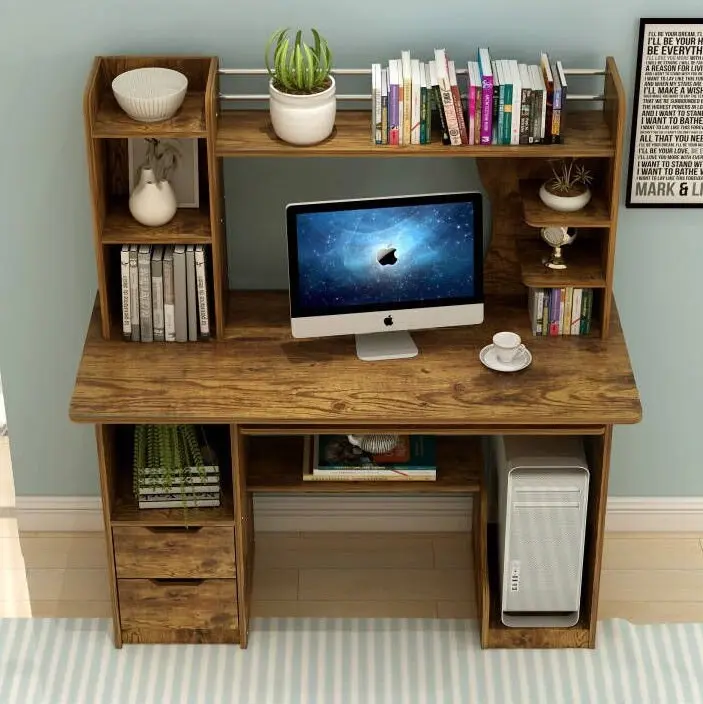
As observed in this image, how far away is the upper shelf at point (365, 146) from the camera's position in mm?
3160

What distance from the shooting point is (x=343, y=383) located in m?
3.26

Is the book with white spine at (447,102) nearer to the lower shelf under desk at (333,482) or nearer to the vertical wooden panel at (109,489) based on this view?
the lower shelf under desk at (333,482)

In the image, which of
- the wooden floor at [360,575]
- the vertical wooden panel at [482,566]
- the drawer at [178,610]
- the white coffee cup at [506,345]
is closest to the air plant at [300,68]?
the white coffee cup at [506,345]

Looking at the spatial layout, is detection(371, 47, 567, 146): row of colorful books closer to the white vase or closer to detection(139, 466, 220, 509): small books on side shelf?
the white vase

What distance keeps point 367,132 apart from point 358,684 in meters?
1.40

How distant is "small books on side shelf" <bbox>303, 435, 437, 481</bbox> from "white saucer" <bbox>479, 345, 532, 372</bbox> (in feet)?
1.10

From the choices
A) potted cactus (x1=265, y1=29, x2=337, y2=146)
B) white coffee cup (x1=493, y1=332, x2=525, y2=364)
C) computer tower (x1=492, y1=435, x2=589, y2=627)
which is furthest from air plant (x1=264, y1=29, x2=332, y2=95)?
computer tower (x1=492, y1=435, x2=589, y2=627)

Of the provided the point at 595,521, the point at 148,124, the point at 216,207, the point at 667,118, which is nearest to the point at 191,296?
the point at 216,207

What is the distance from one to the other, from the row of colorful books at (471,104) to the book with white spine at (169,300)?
23.4 inches

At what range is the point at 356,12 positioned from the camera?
3275 millimetres

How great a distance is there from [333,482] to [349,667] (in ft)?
1.61

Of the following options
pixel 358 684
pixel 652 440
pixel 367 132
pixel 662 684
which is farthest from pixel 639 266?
pixel 358 684

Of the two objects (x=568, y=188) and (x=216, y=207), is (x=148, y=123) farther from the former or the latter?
(x=568, y=188)

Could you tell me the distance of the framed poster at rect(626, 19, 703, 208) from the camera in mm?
3297
